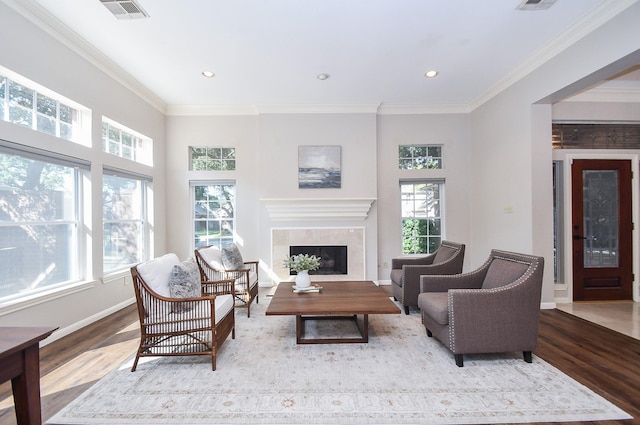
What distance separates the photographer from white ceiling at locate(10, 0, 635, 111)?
2.74 meters

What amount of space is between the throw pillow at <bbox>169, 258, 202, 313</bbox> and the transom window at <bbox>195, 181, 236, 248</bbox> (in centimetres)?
274

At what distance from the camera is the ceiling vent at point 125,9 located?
8.60ft

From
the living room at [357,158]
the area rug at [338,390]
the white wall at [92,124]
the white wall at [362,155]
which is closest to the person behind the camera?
the area rug at [338,390]

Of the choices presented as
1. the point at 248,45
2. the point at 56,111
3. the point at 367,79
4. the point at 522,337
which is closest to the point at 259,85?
the point at 248,45

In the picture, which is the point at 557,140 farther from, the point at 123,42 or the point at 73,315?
the point at 73,315

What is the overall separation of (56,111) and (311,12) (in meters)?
2.87

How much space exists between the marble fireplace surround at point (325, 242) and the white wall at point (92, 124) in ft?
7.33

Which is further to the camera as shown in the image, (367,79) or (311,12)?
(367,79)

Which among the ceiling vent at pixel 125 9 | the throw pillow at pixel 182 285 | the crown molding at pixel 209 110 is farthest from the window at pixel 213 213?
the ceiling vent at pixel 125 9

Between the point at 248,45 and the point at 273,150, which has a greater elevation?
the point at 248,45

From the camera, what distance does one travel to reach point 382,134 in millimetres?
5332

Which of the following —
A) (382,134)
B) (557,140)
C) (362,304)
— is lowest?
(362,304)

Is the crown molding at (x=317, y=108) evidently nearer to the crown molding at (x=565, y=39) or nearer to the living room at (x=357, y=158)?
the living room at (x=357, y=158)

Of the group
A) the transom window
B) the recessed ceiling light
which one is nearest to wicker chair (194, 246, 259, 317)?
the transom window
